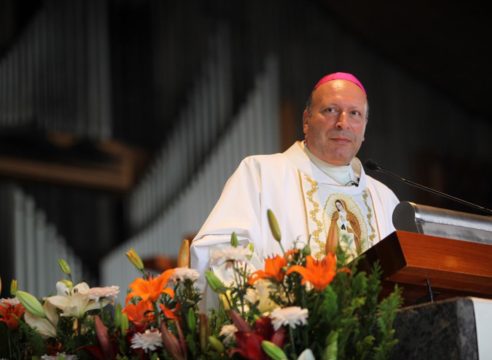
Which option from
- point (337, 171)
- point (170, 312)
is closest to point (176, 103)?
point (337, 171)

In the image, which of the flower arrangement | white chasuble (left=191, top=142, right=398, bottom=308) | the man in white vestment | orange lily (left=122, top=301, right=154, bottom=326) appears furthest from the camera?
the man in white vestment

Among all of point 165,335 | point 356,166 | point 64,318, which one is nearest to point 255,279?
point 165,335

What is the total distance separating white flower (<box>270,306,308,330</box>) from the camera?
2547 mm

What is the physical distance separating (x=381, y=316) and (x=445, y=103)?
7083mm

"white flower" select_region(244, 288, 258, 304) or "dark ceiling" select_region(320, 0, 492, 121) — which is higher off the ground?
"dark ceiling" select_region(320, 0, 492, 121)

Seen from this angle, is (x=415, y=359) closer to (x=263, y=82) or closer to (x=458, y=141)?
(x=263, y=82)

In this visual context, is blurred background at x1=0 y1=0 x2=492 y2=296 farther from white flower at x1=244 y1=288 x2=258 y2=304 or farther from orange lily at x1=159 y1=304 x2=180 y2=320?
white flower at x1=244 y1=288 x2=258 y2=304

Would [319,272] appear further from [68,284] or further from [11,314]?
[11,314]

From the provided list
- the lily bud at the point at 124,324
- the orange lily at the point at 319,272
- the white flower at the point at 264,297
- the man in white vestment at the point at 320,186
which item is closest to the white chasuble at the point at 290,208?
the man in white vestment at the point at 320,186

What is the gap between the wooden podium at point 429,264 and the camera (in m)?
2.84

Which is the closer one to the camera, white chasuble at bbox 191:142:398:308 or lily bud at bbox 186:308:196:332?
lily bud at bbox 186:308:196:332

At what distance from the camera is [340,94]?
4125 millimetres

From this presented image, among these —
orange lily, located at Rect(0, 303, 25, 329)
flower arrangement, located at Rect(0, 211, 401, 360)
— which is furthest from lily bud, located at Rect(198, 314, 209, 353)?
orange lily, located at Rect(0, 303, 25, 329)

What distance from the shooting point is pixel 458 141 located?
9438 millimetres
